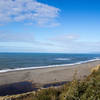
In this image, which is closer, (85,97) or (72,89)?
(85,97)

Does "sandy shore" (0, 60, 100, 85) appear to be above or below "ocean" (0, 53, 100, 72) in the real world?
above

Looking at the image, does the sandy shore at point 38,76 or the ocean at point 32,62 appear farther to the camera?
the ocean at point 32,62

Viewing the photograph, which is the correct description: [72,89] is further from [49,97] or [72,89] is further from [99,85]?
[99,85]

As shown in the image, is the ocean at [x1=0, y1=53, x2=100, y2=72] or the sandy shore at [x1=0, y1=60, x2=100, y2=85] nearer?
the sandy shore at [x1=0, y1=60, x2=100, y2=85]

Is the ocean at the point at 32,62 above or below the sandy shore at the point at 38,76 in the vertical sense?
below

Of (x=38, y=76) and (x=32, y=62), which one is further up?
(x=38, y=76)

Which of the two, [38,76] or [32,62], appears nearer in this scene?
[38,76]

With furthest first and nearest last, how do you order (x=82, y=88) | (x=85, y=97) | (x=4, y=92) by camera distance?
(x=4, y=92), (x=82, y=88), (x=85, y=97)

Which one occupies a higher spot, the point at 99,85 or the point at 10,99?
the point at 99,85

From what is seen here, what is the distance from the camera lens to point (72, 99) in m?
3.81

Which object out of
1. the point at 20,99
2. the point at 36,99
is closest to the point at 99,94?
the point at 36,99

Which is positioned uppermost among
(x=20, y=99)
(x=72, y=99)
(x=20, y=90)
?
(x=72, y=99)

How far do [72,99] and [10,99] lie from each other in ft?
8.18

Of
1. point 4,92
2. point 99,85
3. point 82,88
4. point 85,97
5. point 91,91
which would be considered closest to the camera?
point 85,97
